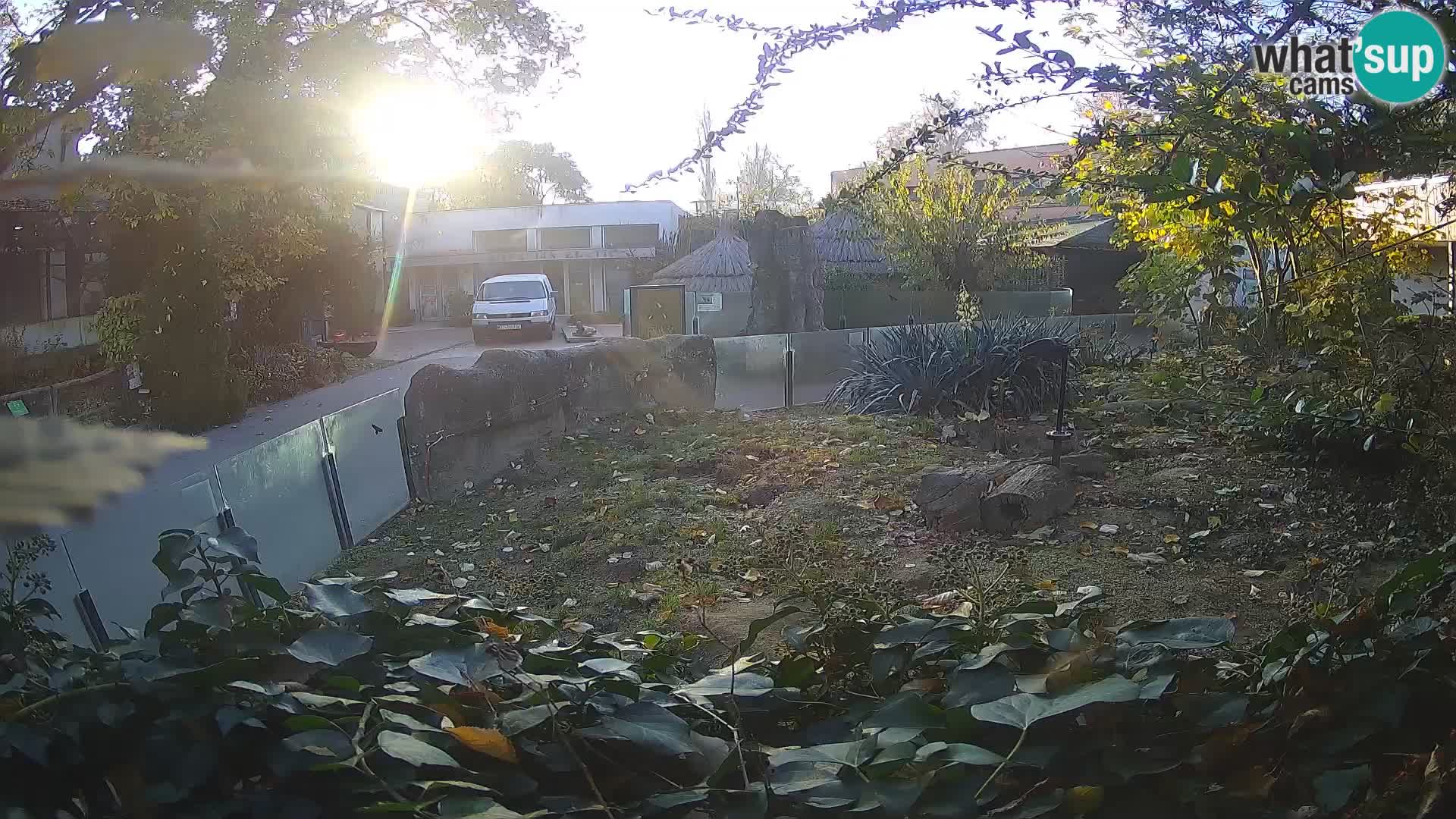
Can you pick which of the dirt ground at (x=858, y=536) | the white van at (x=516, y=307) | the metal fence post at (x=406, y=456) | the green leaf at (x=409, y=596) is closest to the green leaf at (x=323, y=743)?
the green leaf at (x=409, y=596)

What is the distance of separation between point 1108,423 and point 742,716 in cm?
635

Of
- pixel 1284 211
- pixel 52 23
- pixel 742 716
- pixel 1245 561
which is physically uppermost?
pixel 52 23

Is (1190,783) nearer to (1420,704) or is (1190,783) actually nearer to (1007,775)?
(1007,775)

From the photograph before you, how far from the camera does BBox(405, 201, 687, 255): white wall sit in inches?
1304

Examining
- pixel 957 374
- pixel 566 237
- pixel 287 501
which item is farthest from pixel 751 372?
pixel 566 237

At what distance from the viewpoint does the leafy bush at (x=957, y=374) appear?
8.62m

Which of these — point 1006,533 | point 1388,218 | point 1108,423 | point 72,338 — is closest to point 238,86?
point 72,338

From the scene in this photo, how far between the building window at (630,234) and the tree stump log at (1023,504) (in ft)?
100

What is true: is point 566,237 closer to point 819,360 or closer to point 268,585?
point 819,360

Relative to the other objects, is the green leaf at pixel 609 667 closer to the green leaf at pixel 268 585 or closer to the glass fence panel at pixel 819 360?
the green leaf at pixel 268 585

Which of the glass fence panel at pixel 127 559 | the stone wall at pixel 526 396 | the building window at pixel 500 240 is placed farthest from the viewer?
the building window at pixel 500 240

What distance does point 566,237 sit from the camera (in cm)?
3569

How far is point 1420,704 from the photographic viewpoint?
1.48 metres

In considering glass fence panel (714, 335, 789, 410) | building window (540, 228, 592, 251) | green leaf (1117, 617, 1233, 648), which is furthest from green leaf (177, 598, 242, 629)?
building window (540, 228, 592, 251)
